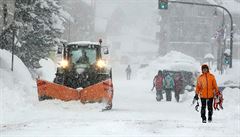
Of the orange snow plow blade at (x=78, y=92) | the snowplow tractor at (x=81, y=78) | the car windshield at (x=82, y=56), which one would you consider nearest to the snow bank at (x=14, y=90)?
the orange snow plow blade at (x=78, y=92)

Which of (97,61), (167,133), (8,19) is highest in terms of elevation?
(8,19)

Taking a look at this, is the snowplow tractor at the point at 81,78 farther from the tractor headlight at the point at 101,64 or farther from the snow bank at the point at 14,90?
the snow bank at the point at 14,90

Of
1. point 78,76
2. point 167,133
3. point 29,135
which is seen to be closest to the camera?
point 29,135

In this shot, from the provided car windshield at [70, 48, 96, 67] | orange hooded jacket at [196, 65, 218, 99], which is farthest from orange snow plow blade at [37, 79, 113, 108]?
orange hooded jacket at [196, 65, 218, 99]

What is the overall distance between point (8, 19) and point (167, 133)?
46.4ft

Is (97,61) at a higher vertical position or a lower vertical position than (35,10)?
lower

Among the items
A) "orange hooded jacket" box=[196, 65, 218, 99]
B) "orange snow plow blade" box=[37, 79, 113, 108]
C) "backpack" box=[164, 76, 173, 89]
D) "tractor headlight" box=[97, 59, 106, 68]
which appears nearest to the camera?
"orange hooded jacket" box=[196, 65, 218, 99]

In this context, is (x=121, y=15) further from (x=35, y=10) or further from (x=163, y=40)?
(x=35, y=10)

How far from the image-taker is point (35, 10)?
27.5 metres

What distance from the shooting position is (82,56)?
19.8 metres

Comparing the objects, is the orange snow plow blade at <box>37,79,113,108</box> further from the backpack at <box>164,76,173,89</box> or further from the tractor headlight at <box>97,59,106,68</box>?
the backpack at <box>164,76,173,89</box>

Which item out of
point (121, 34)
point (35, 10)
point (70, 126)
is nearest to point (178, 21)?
point (121, 34)

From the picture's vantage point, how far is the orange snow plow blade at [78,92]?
686 inches

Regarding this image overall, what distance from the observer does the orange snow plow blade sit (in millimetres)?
17422
